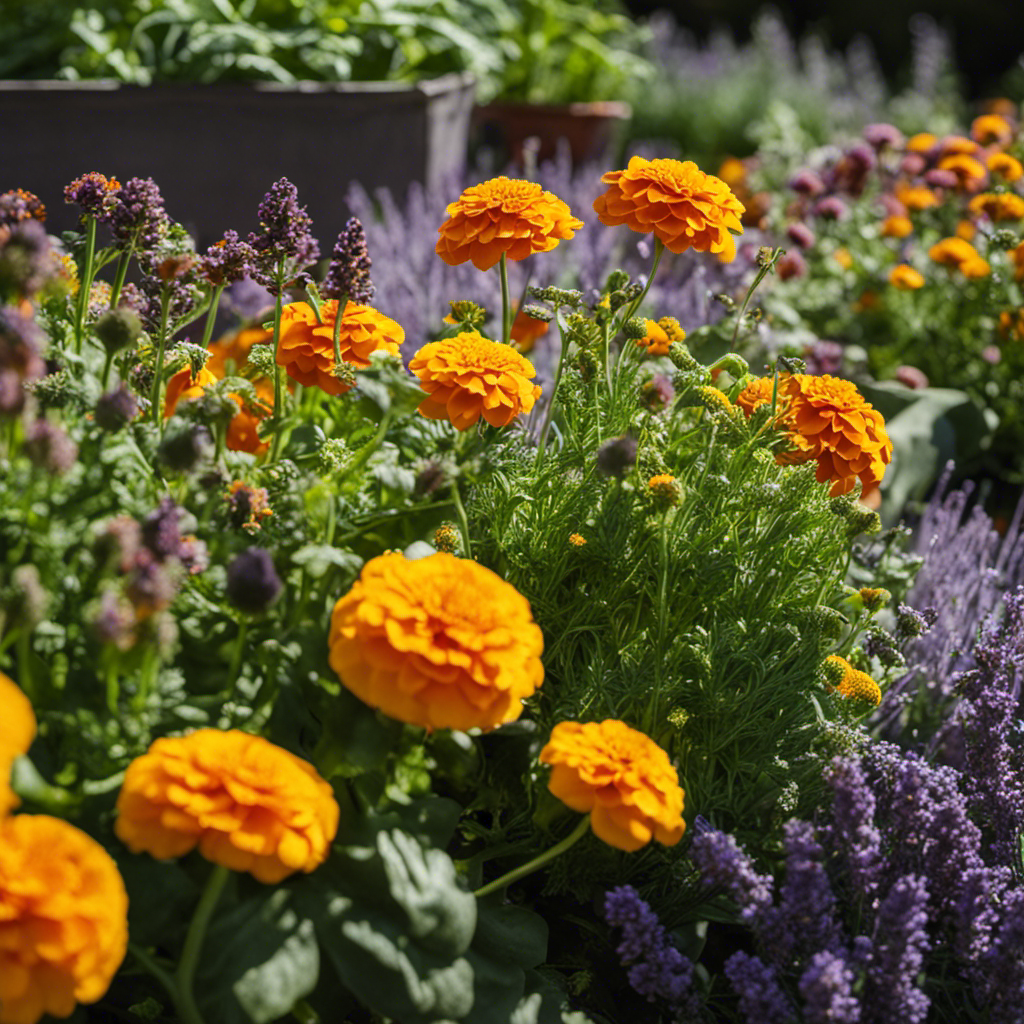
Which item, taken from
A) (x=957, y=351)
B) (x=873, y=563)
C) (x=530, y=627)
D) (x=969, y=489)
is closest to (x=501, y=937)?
(x=530, y=627)

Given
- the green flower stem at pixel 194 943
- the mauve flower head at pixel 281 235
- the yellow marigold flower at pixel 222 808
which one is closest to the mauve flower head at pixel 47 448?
the yellow marigold flower at pixel 222 808

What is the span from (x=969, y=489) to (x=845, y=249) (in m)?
1.60

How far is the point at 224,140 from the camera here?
11.7 feet

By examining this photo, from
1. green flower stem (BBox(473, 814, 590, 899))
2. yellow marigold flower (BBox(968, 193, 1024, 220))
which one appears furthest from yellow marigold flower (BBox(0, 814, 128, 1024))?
yellow marigold flower (BBox(968, 193, 1024, 220))

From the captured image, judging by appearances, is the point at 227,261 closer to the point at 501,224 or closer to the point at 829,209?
the point at 501,224

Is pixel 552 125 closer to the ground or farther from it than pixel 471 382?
closer to the ground

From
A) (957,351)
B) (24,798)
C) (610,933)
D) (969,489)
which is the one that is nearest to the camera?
(24,798)

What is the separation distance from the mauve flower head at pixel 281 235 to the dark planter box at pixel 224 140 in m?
2.15

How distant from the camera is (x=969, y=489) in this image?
2.68 metres

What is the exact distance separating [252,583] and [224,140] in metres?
2.91

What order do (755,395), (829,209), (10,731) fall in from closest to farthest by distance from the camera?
1. (10,731)
2. (755,395)
3. (829,209)

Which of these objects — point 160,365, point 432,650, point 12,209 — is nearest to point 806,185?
point 160,365

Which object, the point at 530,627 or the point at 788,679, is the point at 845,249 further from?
the point at 530,627

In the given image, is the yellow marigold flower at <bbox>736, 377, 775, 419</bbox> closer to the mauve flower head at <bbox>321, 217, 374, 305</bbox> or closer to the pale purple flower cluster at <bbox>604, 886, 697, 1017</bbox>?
the mauve flower head at <bbox>321, 217, 374, 305</bbox>
